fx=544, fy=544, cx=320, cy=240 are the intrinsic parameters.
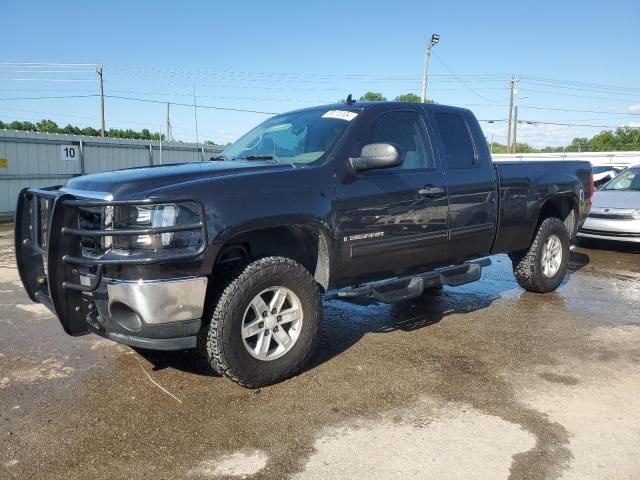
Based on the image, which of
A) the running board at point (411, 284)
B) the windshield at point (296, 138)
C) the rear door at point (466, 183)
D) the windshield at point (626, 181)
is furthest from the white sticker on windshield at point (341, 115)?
the windshield at point (626, 181)

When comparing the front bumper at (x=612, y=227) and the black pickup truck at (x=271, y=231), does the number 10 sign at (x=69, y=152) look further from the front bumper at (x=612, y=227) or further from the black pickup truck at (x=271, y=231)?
the front bumper at (x=612, y=227)

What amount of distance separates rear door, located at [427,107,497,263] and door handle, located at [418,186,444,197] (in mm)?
160

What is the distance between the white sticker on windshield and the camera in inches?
171

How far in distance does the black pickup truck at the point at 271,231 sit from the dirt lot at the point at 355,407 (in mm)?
458

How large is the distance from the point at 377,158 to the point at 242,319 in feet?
4.95

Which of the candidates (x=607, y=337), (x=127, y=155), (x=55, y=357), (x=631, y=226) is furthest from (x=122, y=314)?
(x=127, y=155)

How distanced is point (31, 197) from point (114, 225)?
4.27 feet

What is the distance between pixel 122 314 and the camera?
128 inches

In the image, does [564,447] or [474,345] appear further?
[474,345]

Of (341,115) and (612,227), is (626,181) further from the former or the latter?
(341,115)

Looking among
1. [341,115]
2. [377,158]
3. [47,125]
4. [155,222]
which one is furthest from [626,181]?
[47,125]

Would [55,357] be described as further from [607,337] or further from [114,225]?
[607,337]

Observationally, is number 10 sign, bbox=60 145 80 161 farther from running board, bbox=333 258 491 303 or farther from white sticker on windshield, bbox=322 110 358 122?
running board, bbox=333 258 491 303

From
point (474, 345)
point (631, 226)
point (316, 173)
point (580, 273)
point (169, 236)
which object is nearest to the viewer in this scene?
point (169, 236)
